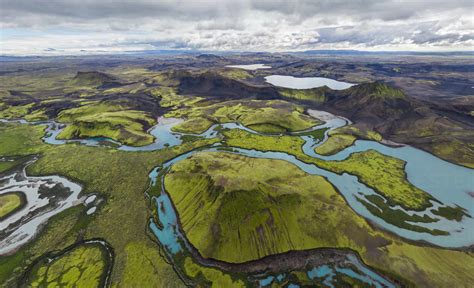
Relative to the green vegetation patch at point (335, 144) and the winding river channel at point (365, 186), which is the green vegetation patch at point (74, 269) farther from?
the green vegetation patch at point (335, 144)

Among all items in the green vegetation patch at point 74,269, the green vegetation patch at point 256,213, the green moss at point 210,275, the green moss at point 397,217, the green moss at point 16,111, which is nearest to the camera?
the green moss at point 210,275

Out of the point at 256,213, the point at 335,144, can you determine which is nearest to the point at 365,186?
the point at 335,144

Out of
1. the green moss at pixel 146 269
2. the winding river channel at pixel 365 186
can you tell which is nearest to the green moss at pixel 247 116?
the winding river channel at pixel 365 186

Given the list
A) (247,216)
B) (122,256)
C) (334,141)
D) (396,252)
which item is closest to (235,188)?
(247,216)

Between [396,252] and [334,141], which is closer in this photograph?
[396,252]

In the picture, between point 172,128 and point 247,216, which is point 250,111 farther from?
point 247,216

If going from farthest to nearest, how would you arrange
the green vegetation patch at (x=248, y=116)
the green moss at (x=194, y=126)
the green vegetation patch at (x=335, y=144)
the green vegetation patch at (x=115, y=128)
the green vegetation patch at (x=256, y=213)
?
1. the green vegetation patch at (x=248, y=116)
2. the green moss at (x=194, y=126)
3. the green vegetation patch at (x=115, y=128)
4. the green vegetation patch at (x=335, y=144)
5. the green vegetation patch at (x=256, y=213)

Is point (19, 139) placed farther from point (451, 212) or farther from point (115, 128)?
point (451, 212)
